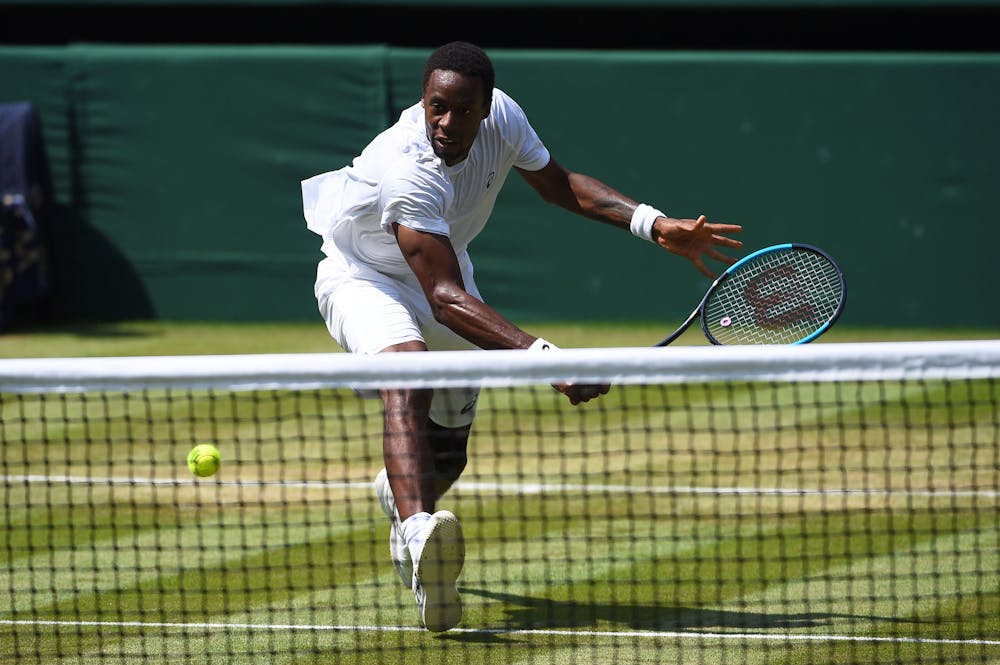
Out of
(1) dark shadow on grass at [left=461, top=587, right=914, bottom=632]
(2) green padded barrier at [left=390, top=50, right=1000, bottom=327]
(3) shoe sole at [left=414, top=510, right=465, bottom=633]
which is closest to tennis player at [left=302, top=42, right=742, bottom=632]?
(3) shoe sole at [left=414, top=510, right=465, bottom=633]

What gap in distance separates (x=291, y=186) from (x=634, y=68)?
323 centimetres

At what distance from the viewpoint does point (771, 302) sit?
18.2 ft

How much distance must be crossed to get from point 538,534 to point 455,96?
220cm

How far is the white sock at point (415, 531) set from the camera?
4.57m

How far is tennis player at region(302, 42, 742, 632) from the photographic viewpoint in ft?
15.5

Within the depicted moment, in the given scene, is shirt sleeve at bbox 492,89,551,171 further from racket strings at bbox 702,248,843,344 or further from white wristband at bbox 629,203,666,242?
racket strings at bbox 702,248,843,344

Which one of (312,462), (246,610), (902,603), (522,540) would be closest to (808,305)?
Answer: (902,603)

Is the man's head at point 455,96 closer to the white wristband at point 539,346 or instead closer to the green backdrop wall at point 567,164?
the white wristband at point 539,346

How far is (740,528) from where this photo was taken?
6.34 m

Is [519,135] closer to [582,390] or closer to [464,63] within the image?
[464,63]

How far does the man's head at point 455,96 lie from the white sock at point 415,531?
1.30 metres

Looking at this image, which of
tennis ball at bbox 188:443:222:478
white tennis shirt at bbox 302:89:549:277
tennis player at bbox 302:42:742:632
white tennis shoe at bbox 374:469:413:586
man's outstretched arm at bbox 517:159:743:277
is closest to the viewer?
tennis player at bbox 302:42:742:632

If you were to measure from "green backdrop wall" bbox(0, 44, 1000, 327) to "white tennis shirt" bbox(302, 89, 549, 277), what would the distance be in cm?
704

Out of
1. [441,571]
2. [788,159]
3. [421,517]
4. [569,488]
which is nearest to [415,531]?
[421,517]
